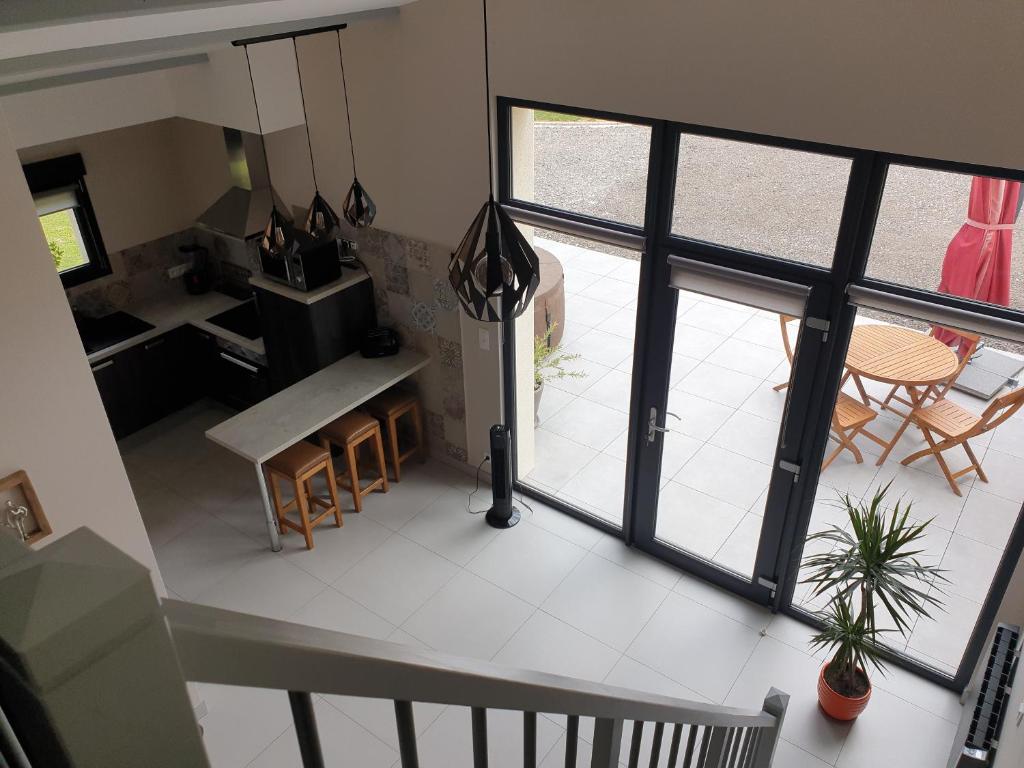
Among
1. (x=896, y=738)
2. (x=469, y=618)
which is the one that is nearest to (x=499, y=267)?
(x=469, y=618)

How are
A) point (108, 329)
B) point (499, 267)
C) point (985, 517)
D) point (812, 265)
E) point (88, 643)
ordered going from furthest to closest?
1. point (108, 329)
2. point (985, 517)
3. point (812, 265)
4. point (499, 267)
5. point (88, 643)

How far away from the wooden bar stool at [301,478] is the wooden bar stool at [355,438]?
14cm

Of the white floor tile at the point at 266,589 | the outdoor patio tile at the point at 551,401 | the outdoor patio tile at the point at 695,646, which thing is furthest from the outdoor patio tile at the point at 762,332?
the white floor tile at the point at 266,589

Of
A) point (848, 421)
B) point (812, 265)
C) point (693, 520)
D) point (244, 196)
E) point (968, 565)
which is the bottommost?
point (693, 520)

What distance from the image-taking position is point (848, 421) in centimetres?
454

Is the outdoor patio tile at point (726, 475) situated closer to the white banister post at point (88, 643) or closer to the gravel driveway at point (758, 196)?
the gravel driveway at point (758, 196)

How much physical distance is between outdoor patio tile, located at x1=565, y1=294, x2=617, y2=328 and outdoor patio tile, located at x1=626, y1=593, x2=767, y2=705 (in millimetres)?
2929

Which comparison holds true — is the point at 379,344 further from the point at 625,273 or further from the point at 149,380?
the point at 625,273

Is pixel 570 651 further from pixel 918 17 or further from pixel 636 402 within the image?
pixel 918 17

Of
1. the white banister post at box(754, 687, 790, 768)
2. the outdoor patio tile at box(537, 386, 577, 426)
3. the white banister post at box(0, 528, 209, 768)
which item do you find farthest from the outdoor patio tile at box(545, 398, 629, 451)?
the white banister post at box(0, 528, 209, 768)

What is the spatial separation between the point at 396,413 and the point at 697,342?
86.5 inches

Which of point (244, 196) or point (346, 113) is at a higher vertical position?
point (346, 113)

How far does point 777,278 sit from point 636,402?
126 centimetres

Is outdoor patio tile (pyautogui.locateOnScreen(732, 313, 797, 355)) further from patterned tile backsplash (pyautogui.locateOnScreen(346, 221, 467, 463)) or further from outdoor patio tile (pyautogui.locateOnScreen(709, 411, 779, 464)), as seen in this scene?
patterned tile backsplash (pyautogui.locateOnScreen(346, 221, 467, 463))
